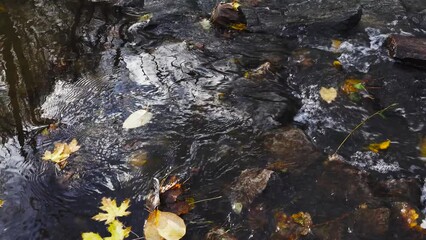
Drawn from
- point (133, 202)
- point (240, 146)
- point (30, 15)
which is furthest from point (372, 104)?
point (30, 15)

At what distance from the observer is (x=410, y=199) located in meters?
2.86

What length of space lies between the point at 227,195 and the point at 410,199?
141 centimetres

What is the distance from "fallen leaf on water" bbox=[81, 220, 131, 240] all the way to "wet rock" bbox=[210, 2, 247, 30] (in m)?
3.18

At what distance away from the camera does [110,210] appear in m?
2.87

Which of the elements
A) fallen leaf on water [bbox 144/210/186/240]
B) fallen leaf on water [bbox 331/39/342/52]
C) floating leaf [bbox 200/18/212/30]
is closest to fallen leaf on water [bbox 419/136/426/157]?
fallen leaf on water [bbox 331/39/342/52]

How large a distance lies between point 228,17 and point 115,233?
3.32 meters

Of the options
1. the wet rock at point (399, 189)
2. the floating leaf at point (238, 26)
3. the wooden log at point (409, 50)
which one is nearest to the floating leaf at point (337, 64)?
the wooden log at point (409, 50)

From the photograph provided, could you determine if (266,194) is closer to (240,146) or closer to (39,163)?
(240,146)

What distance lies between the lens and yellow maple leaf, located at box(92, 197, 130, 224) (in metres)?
2.81

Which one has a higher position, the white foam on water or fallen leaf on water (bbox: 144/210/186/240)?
fallen leaf on water (bbox: 144/210/186/240)

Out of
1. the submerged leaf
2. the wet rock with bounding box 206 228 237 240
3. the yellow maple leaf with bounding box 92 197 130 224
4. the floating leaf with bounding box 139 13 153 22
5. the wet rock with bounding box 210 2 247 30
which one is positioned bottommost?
the wet rock with bounding box 206 228 237 240

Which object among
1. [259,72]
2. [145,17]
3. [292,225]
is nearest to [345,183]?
[292,225]

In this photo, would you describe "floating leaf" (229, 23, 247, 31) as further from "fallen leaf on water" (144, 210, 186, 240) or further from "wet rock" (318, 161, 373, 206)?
"fallen leaf on water" (144, 210, 186, 240)

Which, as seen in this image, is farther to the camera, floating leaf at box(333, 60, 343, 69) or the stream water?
floating leaf at box(333, 60, 343, 69)
